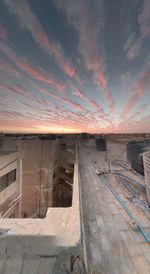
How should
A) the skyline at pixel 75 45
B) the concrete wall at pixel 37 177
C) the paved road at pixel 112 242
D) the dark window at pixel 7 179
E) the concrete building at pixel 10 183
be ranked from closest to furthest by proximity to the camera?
the paved road at pixel 112 242 → the skyline at pixel 75 45 → the concrete building at pixel 10 183 → the dark window at pixel 7 179 → the concrete wall at pixel 37 177

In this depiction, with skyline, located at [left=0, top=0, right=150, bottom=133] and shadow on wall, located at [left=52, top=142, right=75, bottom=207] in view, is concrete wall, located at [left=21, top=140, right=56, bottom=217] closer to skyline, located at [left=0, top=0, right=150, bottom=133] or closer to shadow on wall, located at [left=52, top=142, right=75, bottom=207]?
shadow on wall, located at [left=52, top=142, right=75, bottom=207]

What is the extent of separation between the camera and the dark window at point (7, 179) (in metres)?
5.54

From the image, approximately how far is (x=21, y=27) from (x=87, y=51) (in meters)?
1.42

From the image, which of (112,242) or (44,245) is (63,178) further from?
(44,245)

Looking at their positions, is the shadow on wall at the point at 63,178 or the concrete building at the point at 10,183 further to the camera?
the shadow on wall at the point at 63,178

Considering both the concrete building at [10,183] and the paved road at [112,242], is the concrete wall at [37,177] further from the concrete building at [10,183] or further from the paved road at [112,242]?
the paved road at [112,242]

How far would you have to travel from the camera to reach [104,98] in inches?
179

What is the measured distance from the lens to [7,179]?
5895 mm

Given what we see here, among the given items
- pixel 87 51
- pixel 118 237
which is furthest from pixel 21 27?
pixel 118 237

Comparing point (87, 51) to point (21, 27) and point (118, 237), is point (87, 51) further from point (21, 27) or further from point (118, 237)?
point (118, 237)

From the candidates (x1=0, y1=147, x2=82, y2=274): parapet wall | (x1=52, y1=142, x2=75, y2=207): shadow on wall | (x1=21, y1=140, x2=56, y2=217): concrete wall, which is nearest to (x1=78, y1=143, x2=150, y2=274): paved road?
(x1=0, y1=147, x2=82, y2=274): parapet wall

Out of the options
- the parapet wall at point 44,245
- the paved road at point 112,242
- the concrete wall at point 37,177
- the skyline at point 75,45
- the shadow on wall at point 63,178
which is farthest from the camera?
the shadow on wall at point 63,178

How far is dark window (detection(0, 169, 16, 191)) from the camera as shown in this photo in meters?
5.54

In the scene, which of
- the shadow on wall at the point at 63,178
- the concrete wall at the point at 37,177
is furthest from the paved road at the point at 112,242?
the shadow on wall at the point at 63,178
